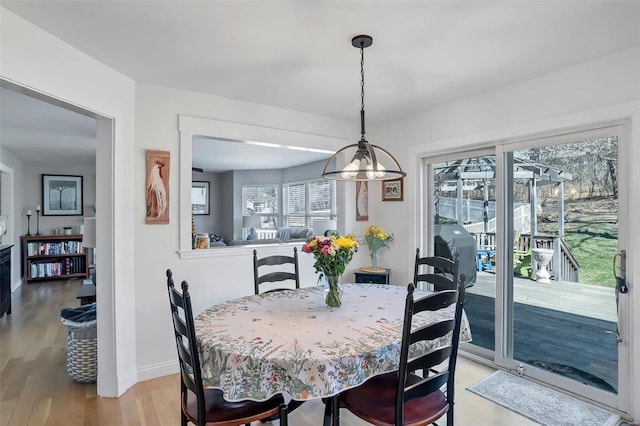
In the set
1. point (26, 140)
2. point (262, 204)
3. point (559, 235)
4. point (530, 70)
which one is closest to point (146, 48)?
point (530, 70)

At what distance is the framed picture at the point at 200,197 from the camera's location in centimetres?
946

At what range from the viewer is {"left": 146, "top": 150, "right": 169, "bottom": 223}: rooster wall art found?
2.89m

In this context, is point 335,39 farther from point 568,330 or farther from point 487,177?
point 568,330

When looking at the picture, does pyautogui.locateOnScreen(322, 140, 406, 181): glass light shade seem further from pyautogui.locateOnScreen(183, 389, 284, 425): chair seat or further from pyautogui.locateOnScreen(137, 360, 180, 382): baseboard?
pyautogui.locateOnScreen(137, 360, 180, 382): baseboard

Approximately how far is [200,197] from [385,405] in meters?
8.79

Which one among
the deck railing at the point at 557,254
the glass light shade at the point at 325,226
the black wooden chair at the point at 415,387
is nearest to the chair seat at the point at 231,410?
the black wooden chair at the point at 415,387

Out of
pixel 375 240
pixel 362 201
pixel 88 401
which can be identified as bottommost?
pixel 88 401

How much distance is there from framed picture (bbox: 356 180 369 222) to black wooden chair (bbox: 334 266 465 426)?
2519 millimetres

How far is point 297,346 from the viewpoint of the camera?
153cm

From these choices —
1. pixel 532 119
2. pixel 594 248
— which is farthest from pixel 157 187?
pixel 594 248

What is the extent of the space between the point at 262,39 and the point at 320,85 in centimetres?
88

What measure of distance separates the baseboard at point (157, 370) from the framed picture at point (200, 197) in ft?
22.6

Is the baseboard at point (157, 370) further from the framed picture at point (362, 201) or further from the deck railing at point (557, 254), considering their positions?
the deck railing at point (557, 254)

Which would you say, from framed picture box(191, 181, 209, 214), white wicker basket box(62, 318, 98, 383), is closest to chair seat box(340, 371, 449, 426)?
white wicker basket box(62, 318, 98, 383)
